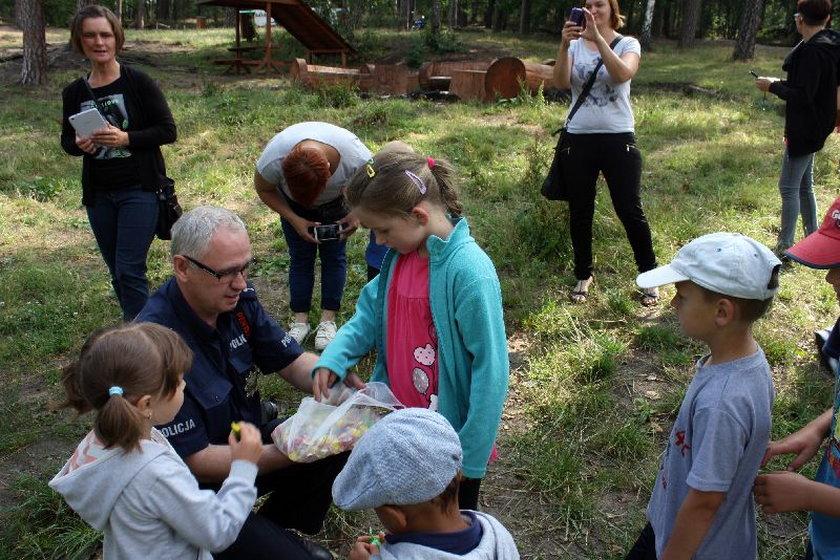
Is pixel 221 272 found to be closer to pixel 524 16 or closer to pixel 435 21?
pixel 435 21

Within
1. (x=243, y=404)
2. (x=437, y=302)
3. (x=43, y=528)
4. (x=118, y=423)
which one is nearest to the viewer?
(x=118, y=423)

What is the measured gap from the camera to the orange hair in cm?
341

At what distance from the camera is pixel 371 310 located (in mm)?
2453

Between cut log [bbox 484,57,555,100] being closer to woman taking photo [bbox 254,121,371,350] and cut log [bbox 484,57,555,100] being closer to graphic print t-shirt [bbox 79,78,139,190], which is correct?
woman taking photo [bbox 254,121,371,350]

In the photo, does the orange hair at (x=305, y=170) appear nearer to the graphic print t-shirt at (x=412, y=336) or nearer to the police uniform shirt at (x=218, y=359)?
the police uniform shirt at (x=218, y=359)

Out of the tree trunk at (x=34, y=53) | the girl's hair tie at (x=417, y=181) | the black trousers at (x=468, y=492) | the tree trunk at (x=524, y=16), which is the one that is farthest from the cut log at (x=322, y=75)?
→ the tree trunk at (x=524, y=16)

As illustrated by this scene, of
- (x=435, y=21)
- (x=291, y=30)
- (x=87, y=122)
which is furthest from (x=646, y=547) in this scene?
(x=435, y=21)

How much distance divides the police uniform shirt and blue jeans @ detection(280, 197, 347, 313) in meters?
1.45

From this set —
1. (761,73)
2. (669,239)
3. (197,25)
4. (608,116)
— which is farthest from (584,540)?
(197,25)

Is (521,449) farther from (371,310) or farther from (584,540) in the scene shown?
(371,310)

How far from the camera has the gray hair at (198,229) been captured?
2.28m

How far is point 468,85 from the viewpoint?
480 inches

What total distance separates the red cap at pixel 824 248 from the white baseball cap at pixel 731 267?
0.21 meters

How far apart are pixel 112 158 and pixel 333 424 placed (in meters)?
2.39
